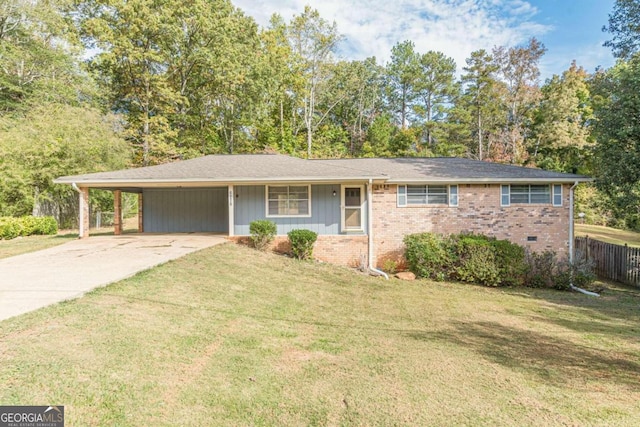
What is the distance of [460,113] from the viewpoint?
28.5 m

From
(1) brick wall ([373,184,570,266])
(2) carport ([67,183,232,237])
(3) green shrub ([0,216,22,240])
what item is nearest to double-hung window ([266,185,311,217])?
(1) brick wall ([373,184,570,266])

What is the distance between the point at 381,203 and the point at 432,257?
2375 mm

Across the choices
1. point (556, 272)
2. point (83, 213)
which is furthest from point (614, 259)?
point (83, 213)

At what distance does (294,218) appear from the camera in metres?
10.5

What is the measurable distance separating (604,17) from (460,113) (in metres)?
16.9

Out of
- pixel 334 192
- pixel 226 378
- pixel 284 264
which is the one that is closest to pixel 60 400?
pixel 226 378

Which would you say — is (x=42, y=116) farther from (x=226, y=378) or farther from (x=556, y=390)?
(x=556, y=390)

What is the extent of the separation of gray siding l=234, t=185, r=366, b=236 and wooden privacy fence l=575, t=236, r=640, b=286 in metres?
7.65

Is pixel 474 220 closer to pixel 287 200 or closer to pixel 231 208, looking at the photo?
pixel 287 200

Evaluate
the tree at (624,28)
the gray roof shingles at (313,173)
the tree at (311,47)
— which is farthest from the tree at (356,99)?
the tree at (624,28)

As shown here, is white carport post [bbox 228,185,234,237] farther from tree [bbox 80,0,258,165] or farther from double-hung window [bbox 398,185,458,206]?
tree [bbox 80,0,258,165]

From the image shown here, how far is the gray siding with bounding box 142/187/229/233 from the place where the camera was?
13562mm

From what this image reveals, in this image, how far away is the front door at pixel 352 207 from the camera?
10438 mm

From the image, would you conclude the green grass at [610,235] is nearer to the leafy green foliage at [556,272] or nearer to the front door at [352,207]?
the leafy green foliage at [556,272]
